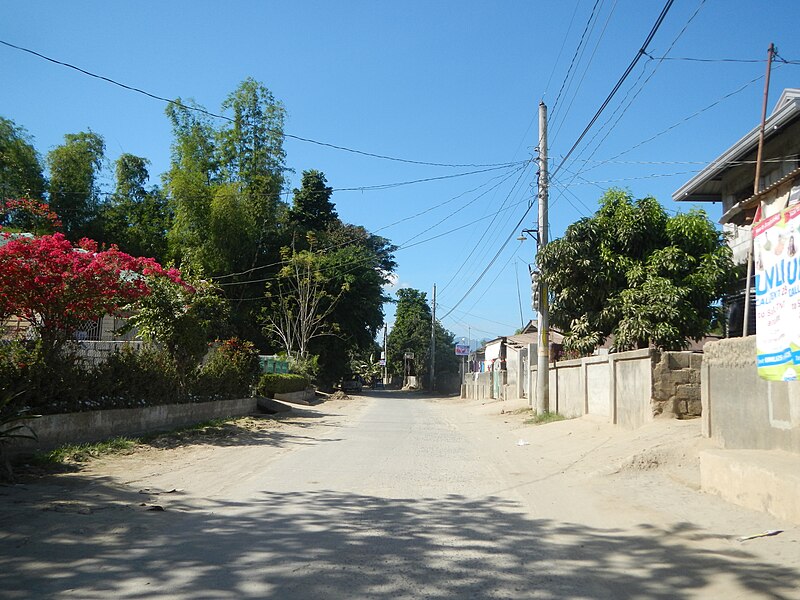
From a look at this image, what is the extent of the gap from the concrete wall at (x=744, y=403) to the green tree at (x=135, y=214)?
36545mm

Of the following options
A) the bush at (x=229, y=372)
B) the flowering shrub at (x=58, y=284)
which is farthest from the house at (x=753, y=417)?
the bush at (x=229, y=372)

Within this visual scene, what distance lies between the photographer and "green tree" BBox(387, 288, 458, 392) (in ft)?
270

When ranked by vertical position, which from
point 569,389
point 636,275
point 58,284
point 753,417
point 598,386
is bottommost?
point 753,417

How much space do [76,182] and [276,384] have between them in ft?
57.8

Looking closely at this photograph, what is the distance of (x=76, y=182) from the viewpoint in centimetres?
3703

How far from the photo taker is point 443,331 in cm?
8612

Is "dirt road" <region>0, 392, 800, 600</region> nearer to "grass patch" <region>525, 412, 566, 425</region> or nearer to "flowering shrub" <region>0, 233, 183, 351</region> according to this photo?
"flowering shrub" <region>0, 233, 183, 351</region>

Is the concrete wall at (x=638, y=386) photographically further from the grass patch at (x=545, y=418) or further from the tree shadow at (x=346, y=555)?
the tree shadow at (x=346, y=555)

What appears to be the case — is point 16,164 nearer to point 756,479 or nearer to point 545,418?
point 545,418

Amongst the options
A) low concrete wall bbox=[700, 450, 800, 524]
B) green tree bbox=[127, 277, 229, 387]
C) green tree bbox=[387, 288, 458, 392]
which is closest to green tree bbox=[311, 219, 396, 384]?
green tree bbox=[127, 277, 229, 387]

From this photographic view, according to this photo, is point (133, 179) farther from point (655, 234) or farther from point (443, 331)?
point (443, 331)

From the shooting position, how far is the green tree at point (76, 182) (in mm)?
36500

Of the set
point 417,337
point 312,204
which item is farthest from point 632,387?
point 417,337

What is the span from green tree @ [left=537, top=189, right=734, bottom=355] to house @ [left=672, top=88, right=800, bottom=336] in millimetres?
912
